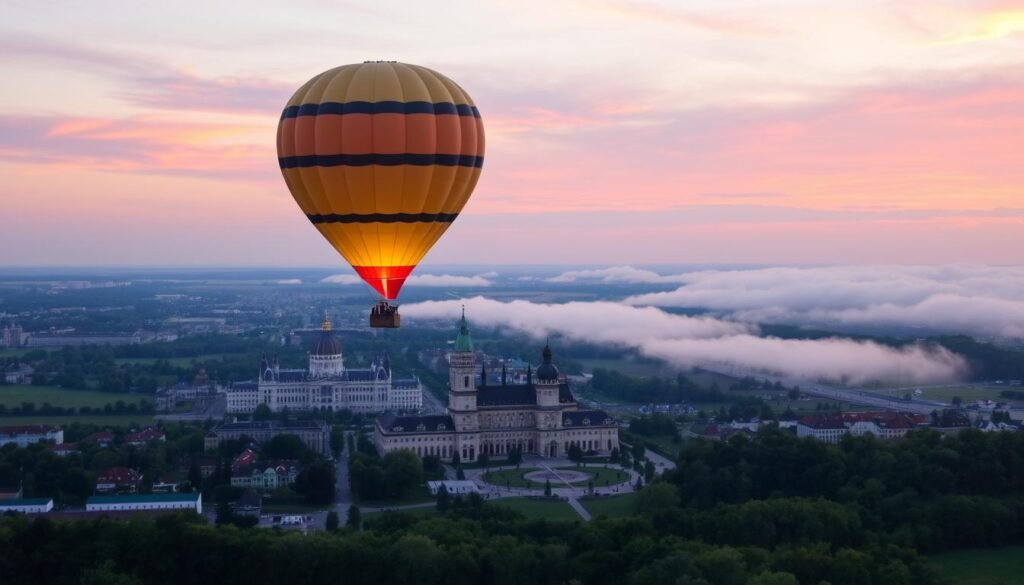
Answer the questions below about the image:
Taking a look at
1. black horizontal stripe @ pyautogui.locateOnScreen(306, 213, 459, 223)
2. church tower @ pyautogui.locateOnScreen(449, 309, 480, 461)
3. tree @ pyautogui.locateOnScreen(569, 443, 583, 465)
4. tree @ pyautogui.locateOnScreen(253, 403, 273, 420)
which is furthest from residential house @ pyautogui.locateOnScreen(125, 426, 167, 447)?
black horizontal stripe @ pyautogui.locateOnScreen(306, 213, 459, 223)

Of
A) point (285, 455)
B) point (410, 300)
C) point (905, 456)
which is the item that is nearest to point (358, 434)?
point (285, 455)

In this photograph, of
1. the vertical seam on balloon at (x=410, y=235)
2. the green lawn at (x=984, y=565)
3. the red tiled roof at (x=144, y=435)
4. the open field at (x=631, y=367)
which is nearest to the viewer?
the vertical seam on balloon at (x=410, y=235)

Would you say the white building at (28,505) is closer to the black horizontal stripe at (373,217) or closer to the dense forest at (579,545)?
the dense forest at (579,545)

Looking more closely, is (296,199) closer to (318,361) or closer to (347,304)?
(318,361)

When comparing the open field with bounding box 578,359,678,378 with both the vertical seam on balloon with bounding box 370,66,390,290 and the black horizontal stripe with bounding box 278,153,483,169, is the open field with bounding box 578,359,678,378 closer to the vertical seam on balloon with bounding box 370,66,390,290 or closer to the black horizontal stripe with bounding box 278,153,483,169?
the vertical seam on balloon with bounding box 370,66,390,290

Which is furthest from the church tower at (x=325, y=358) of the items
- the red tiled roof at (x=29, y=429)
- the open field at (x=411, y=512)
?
the open field at (x=411, y=512)

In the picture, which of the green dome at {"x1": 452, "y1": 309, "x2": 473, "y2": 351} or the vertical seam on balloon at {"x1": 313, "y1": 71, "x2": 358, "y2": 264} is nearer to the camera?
the vertical seam on balloon at {"x1": 313, "y1": 71, "x2": 358, "y2": 264}
